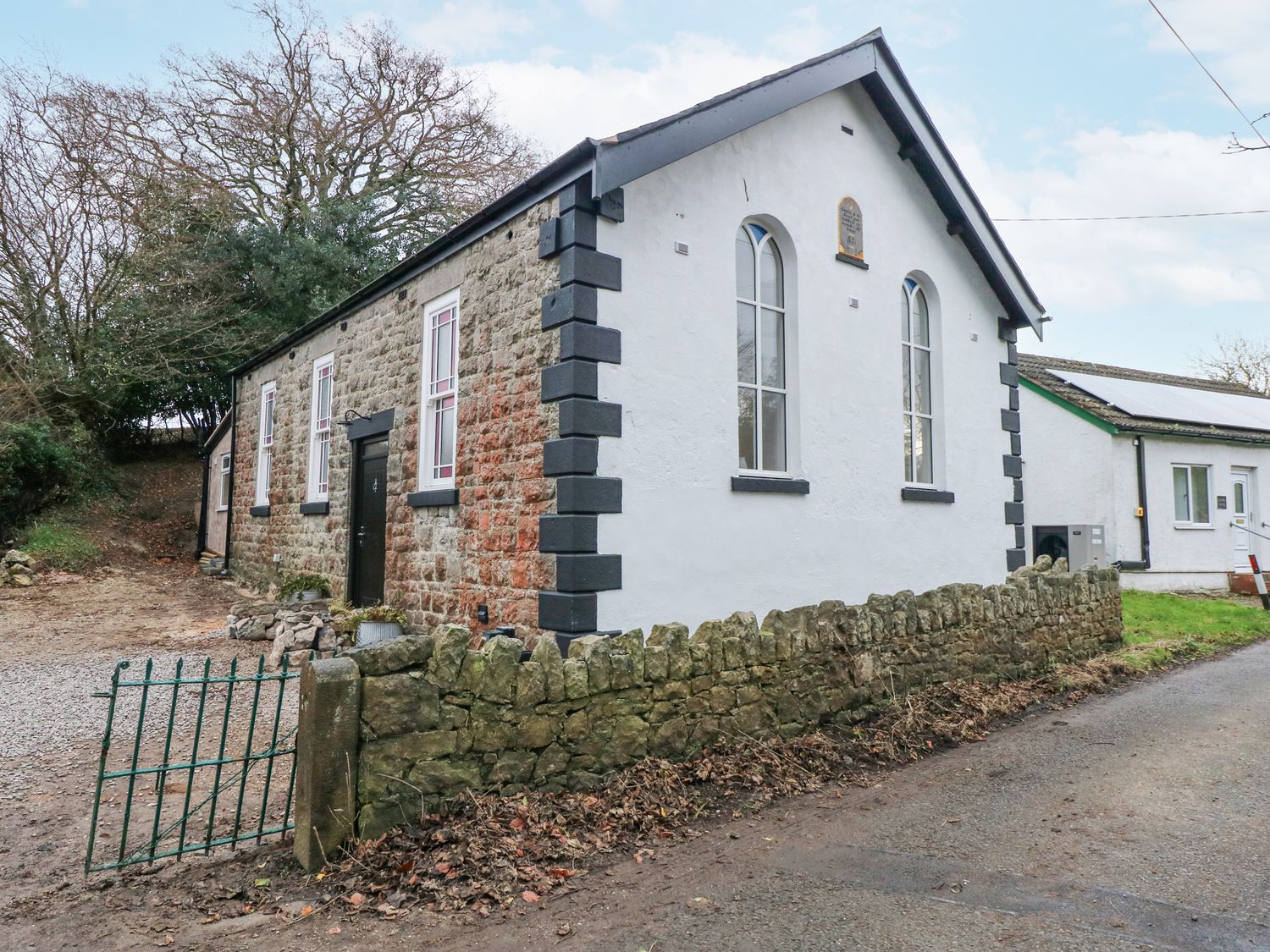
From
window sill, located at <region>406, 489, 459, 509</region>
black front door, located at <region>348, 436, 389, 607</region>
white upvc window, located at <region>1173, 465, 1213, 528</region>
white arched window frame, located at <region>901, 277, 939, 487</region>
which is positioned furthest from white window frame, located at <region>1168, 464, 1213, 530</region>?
black front door, located at <region>348, 436, 389, 607</region>

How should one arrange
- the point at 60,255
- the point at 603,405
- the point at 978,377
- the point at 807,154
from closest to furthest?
1. the point at 603,405
2. the point at 807,154
3. the point at 978,377
4. the point at 60,255

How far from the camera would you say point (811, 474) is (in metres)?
9.18

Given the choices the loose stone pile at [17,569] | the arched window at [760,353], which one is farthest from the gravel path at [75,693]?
the arched window at [760,353]

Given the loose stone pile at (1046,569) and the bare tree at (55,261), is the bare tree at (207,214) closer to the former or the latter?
the bare tree at (55,261)

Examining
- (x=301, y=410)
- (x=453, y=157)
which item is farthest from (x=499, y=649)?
(x=453, y=157)

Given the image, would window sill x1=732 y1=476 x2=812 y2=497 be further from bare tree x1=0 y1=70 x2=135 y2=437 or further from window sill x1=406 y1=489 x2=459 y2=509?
bare tree x1=0 y1=70 x2=135 y2=437

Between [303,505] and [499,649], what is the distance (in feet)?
30.5

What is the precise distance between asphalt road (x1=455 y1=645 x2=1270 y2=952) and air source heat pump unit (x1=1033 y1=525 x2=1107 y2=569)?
392 inches

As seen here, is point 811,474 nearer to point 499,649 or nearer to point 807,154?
point 807,154

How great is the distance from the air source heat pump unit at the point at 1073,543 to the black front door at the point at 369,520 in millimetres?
11902

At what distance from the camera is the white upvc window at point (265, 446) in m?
15.3

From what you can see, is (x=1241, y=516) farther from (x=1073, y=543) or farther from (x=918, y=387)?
(x=918, y=387)

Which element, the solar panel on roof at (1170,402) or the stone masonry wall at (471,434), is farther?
the solar panel on roof at (1170,402)

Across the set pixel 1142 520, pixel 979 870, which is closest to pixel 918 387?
pixel 979 870
